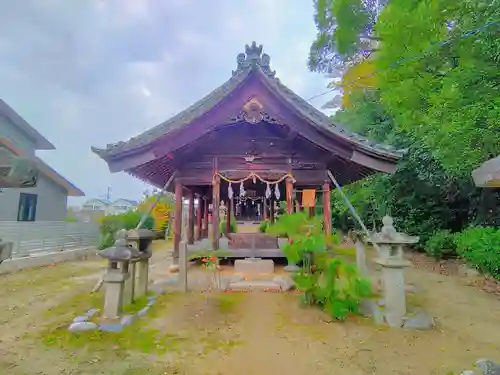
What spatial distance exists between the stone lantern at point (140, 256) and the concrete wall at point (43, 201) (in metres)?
11.7

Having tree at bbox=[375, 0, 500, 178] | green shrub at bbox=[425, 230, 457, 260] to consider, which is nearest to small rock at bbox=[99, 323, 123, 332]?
tree at bbox=[375, 0, 500, 178]

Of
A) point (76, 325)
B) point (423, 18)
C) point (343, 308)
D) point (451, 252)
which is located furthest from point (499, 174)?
point (451, 252)

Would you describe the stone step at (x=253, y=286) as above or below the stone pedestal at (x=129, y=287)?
below

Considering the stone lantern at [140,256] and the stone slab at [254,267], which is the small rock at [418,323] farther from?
the stone lantern at [140,256]

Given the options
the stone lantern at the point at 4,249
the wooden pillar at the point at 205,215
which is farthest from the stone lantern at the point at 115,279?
the wooden pillar at the point at 205,215

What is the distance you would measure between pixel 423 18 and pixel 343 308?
29.7 ft

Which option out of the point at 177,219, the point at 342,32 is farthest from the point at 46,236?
the point at 342,32

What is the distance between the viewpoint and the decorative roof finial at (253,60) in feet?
22.9

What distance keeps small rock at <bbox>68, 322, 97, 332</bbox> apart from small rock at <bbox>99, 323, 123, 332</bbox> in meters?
0.12

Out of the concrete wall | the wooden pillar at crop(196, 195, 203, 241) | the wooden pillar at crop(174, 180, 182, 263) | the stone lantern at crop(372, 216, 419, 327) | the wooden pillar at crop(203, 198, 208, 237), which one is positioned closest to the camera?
the stone lantern at crop(372, 216, 419, 327)

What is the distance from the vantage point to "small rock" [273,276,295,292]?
20.7 feet

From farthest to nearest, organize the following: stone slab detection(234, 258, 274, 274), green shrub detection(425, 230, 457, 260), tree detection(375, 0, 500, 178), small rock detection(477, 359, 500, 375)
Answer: green shrub detection(425, 230, 457, 260), stone slab detection(234, 258, 274, 274), tree detection(375, 0, 500, 178), small rock detection(477, 359, 500, 375)

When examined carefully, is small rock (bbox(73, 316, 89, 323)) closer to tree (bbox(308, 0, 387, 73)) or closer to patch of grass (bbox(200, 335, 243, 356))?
patch of grass (bbox(200, 335, 243, 356))

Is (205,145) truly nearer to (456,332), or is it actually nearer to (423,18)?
(456,332)
